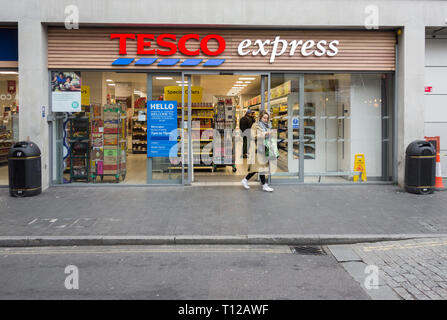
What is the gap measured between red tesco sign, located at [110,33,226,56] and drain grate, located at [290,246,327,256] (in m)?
6.36

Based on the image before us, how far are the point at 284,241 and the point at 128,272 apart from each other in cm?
253

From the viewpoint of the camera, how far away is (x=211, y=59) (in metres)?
11.4

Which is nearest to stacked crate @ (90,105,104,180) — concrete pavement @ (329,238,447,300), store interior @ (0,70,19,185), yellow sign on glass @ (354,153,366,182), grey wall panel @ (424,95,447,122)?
store interior @ (0,70,19,185)

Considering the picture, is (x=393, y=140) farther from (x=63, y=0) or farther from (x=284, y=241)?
(x=63, y=0)

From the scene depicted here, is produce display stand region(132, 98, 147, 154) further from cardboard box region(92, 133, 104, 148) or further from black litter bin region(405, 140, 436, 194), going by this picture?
black litter bin region(405, 140, 436, 194)

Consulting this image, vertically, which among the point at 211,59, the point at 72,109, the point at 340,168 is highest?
the point at 211,59

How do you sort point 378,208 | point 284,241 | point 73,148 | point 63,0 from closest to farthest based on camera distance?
point 284,241
point 378,208
point 63,0
point 73,148

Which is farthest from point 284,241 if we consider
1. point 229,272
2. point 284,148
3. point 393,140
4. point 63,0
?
point 63,0

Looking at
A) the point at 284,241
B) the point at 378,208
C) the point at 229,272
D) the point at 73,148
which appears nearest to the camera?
the point at 229,272

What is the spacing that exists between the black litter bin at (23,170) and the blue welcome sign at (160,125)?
284 cm

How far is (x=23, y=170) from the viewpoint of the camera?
33.0ft

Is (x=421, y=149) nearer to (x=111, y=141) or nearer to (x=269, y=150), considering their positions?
(x=269, y=150)

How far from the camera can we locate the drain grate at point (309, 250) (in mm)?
6359

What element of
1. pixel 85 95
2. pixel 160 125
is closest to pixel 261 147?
pixel 160 125
